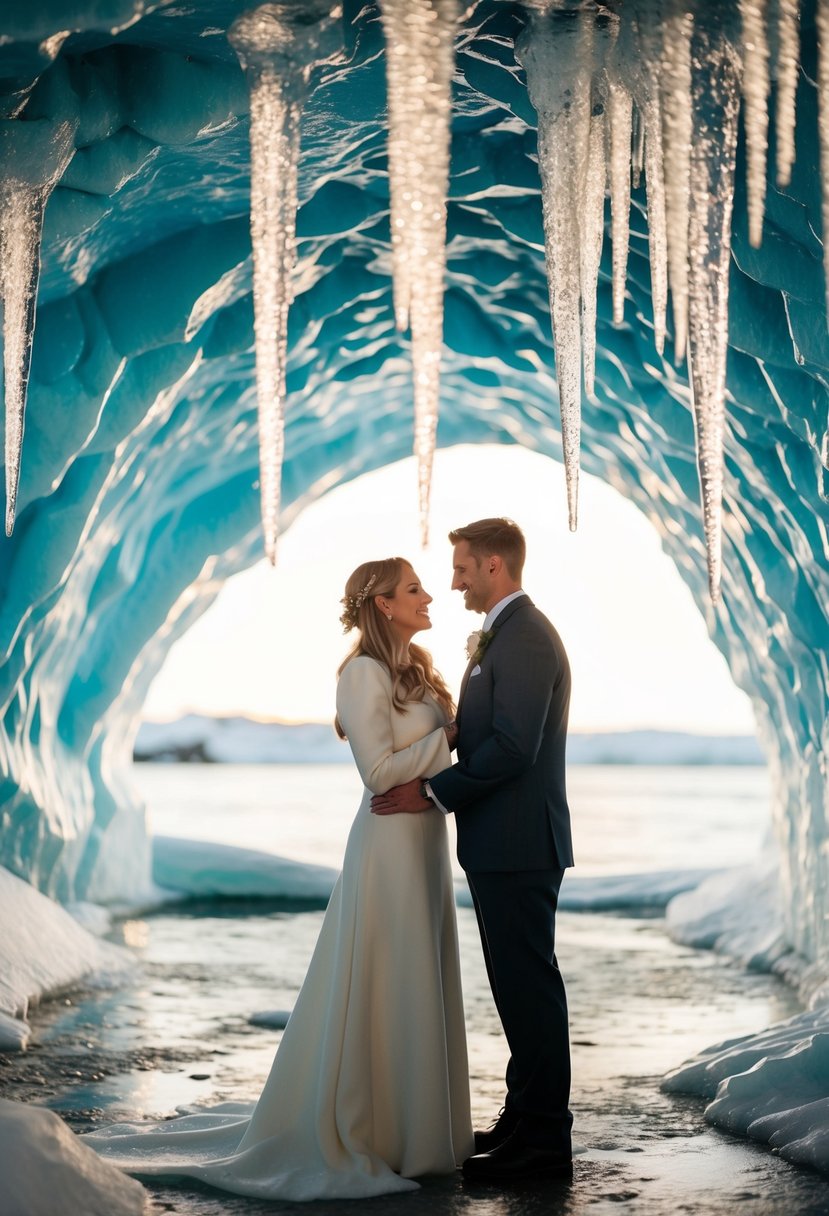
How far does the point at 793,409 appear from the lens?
5.16m

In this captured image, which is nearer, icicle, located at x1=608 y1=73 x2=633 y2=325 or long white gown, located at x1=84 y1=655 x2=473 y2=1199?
long white gown, located at x1=84 y1=655 x2=473 y2=1199

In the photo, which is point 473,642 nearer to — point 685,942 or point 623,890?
point 685,942

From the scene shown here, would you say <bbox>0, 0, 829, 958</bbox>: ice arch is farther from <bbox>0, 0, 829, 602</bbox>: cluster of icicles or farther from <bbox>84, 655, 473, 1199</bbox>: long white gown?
<bbox>84, 655, 473, 1199</bbox>: long white gown

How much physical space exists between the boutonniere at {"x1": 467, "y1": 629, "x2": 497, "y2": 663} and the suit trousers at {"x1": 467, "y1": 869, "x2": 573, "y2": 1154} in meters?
0.55

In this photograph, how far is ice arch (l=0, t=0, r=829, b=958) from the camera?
4.13 metres

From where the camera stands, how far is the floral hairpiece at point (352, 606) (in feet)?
11.2

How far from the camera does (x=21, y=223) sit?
12.9 ft

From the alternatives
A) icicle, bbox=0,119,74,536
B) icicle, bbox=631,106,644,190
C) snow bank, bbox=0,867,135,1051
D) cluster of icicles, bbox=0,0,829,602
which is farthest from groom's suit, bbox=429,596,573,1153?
snow bank, bbox=0,867,135,1051

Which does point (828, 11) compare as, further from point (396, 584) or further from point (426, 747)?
point (426, 747)

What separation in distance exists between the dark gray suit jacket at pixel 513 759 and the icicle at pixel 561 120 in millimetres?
1262

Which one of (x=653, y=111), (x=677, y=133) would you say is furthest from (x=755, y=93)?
(x=653, y=111)

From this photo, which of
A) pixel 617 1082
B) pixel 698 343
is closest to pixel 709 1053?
pixel 617 1082

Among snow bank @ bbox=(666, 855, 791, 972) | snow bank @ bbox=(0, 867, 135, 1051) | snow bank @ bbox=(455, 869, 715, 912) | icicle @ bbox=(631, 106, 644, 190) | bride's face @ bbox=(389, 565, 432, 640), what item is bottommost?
snow bank @ bbox=(455, 869, 715, 912)

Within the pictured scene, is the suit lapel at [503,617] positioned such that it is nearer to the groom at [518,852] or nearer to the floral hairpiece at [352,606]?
the groom at [518,852]
